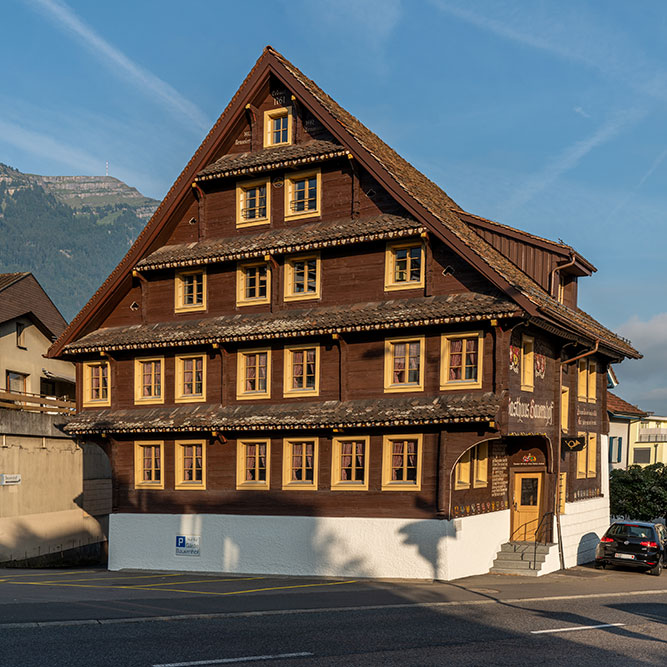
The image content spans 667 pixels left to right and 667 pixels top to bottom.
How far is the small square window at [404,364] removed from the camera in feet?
89.6

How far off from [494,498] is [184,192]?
594 inches

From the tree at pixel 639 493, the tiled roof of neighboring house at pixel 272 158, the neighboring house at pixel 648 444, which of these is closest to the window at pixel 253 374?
the tiled roof of neighboring house at pixel 272 158

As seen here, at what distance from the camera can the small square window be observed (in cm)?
2731

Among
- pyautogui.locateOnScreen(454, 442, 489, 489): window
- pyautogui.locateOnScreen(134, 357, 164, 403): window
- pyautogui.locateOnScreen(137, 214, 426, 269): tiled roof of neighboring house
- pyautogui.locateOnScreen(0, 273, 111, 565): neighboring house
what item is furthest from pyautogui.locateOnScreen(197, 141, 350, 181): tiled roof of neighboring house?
pyautogui.locateOnScreen(0, 273, 111, 565): neighboring house

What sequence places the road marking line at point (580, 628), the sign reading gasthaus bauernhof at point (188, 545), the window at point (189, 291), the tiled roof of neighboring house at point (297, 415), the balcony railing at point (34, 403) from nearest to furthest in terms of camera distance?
the road marking line at point (580, 628) → the tiled roof of neighboring house at point (297, 415) → the sign reading gasthaus bauernhof at point (188, 545) → the window at point (189, 291) → the balcony railing at point (34, 403)

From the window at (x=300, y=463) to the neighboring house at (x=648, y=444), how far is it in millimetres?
35619

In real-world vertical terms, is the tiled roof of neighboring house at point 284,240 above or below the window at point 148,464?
above

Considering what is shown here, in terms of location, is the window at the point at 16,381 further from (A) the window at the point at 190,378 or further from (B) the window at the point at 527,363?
(B) the window at the point at 527,363

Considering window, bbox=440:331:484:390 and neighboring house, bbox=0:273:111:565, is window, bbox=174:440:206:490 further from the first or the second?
window, bbox=440:331:484:390

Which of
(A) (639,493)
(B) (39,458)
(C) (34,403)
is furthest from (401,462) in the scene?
(C) (34,403)

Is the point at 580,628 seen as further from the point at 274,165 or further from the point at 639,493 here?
the point at 639,493

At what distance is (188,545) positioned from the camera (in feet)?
100

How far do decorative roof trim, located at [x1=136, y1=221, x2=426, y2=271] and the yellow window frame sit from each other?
6.14 meters

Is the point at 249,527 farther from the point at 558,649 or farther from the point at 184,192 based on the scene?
the point at 558,649
